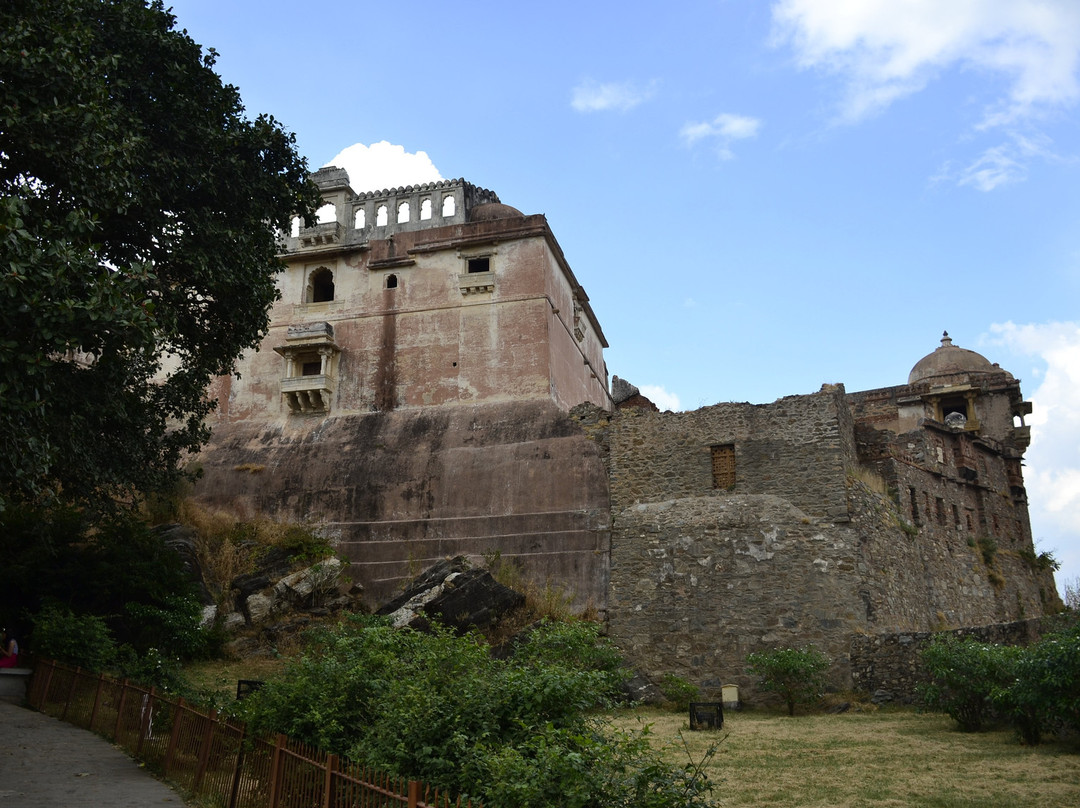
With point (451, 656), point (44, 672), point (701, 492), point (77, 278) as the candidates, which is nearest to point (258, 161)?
point (77, 278)

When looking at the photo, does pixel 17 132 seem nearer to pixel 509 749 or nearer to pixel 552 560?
pixel 509 749

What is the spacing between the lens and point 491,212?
2523cm

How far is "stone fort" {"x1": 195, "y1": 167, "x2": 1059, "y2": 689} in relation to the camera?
16.3 m

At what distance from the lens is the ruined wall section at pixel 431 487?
722 inches

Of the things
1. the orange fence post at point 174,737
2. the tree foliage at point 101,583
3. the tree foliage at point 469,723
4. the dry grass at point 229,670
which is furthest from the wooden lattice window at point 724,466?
the orange fence post at point 174,737

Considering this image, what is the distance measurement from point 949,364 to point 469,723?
2859 cm

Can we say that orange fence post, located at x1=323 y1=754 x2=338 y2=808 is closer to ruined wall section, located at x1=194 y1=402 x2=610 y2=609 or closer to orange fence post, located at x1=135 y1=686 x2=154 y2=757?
orange fence post, located at x1=135 y1=686 x2=154 y2=757

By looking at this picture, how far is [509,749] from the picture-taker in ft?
17.9

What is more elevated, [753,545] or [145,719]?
[753,545]

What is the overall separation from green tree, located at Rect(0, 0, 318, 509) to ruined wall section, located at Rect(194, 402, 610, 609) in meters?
5.91

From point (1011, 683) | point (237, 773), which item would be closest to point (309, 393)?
point (237, 773)

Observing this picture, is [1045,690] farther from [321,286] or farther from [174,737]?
[321,286]

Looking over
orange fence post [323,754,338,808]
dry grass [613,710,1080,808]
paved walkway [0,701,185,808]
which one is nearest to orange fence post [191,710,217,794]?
paved walkway [0,701,185,808]

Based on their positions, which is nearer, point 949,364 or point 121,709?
point 121,709
